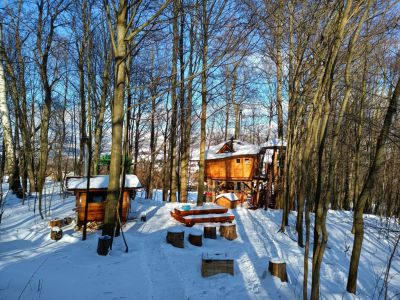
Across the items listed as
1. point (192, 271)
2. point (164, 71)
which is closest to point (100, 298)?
point (192, 271)

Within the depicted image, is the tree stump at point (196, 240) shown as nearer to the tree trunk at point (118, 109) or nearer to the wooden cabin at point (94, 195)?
the tree trunk at point (118, 109)

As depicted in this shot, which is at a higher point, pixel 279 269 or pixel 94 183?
pixel 94 183

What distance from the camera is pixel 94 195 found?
9.34 meters

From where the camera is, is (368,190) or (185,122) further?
(185,122)

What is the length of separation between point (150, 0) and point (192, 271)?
22.7ft

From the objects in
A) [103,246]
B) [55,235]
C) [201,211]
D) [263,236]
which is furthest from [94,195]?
[263,236]

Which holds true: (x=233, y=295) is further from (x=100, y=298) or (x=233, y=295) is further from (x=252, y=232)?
(x=252, y=232)

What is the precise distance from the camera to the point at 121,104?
7.00 m

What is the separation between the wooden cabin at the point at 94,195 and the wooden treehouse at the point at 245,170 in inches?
338

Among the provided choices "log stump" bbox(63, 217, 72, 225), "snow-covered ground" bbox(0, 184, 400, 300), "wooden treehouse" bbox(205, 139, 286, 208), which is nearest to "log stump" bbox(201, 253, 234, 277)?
"snow-covered ground" bbox(0, 184, 400, 300)

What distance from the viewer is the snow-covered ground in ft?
14.7

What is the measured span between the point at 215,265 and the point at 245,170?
43.8 feet

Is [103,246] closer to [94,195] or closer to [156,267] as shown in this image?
[156,267]

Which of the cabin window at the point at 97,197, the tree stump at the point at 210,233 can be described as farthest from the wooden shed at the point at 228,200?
the cabin window at the point at 97,197
